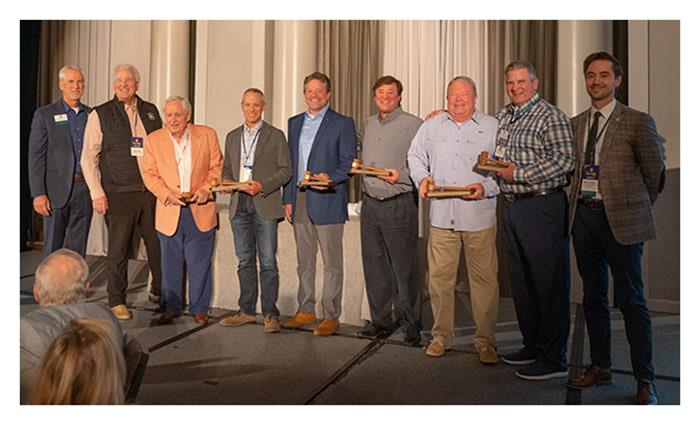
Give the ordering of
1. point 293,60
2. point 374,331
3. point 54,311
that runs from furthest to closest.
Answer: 1. point 293,60
2. point 374,331
3. point 54,311

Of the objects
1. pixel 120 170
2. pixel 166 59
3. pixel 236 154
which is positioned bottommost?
pixel 120 170

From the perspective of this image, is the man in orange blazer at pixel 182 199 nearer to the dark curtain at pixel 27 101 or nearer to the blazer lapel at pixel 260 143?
the blazer lapel at pixel 260 143

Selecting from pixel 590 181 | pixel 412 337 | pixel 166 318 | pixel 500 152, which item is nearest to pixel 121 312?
pixel 166 318

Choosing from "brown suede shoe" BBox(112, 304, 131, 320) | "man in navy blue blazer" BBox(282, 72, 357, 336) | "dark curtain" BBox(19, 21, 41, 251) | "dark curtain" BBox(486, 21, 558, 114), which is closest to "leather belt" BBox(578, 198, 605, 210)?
"man in navy blue blazer" BBox(282, 72, 357, 336)

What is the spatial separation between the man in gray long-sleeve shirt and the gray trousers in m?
0.23

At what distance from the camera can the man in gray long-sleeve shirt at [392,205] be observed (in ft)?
12.8

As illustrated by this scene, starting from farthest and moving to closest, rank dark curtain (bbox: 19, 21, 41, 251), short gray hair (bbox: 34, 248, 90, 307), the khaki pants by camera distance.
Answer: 1. dark curtain (bbox: 19, 21, 41, 251)
2. the khaki pants
3. short gray hair (bbox: 34, 248, 90, 307)

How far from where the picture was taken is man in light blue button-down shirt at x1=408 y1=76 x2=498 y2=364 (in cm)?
356

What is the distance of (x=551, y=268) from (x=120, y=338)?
85.7 inches

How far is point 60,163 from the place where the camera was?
4.32 metres

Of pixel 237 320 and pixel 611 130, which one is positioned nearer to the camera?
pixel 611 130

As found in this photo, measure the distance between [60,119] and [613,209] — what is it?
3436 mm

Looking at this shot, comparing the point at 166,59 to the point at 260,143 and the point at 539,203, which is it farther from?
the point at 539,203

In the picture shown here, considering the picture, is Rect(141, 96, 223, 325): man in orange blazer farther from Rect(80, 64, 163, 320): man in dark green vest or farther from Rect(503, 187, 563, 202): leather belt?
Rect(503, 187, 563, 202): leather belt
